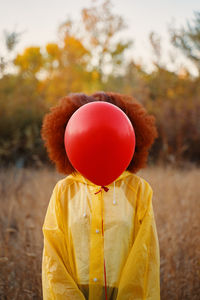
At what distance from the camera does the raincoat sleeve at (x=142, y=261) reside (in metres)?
1.51

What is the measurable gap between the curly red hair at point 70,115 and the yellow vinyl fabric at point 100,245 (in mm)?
166

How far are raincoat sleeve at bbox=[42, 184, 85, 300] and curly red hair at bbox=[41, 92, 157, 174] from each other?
240 millimetres

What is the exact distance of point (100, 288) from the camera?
1.56m

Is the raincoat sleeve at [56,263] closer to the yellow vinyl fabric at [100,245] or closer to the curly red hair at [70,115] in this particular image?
the yellow vinyl fabric at [100,245]

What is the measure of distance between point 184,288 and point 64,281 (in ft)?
4.47

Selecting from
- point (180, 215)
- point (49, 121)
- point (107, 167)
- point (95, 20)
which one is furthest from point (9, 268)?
point (95, 20)

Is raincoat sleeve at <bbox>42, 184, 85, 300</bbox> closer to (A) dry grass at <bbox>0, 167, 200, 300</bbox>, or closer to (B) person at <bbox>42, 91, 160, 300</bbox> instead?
(B) person at <bbox>42, 91, 160, 300</bbox>

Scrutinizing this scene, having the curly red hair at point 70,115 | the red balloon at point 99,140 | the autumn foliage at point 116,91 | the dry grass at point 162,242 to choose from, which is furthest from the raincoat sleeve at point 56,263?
the autumn foliage at point 116,91

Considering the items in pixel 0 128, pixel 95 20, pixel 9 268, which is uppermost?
pixel 95 20

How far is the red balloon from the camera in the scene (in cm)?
126

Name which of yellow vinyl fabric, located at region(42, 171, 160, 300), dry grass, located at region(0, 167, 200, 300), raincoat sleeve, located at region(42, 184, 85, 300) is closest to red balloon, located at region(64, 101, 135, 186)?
yellow vinyl fabric, located at region(42, 171, 160, 300)

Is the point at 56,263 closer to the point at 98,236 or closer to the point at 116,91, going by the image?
the point at 98,236

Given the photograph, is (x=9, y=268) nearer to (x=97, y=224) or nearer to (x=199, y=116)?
(x=97, y=224)

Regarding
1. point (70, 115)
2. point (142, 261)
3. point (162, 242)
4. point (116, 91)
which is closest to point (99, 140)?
point (70, 115)
